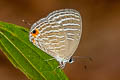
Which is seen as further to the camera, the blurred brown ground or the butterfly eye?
the blurred brown ground

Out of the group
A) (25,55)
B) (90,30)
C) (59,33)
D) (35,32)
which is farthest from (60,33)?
(90,30)

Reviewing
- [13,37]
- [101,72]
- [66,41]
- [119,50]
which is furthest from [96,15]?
[13,37]

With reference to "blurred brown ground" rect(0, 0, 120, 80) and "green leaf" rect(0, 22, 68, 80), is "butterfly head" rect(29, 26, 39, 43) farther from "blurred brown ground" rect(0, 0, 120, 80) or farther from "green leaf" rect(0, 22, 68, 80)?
"blurred brown ground" rect(0, 0, 120, 80)

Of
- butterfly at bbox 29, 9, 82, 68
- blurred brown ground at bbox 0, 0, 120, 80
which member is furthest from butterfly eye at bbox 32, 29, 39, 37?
blurred brown ground at bbox 0, 0, 120, 80

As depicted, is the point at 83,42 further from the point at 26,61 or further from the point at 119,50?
the point at 26,61

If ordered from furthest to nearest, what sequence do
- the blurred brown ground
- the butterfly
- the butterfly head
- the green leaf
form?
the blurred brown ground → the butterfly → the butterfly head → the green leaf

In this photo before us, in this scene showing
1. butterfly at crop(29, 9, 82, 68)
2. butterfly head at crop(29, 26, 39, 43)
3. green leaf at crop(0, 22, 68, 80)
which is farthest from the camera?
butterfly at crop(29, 9, 82, 68)

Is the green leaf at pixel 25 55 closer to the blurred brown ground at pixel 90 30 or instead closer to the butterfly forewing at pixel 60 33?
the butterfly forewing at pixel 60 33
